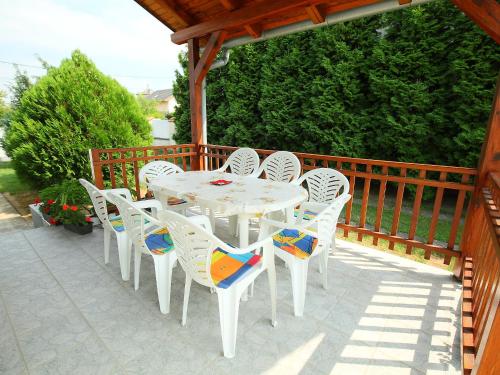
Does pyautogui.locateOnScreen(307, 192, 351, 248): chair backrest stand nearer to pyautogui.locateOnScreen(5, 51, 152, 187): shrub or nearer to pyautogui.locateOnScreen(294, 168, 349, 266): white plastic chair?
pyautogui.locateOnScreen(294, 168, 349, 266): white plastic chair

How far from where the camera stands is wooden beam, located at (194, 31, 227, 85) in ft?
12.4

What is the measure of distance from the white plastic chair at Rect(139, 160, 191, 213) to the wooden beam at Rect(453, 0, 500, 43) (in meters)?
2.91

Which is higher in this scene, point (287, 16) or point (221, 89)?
point (287, 16)

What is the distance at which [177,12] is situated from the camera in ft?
12.9

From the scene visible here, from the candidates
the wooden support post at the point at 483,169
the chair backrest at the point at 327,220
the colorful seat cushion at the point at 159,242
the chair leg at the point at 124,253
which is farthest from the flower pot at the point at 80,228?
the wooden support post at the point at 483,169

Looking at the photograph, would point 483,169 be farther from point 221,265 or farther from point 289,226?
point 221,265

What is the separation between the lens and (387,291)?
2184mm

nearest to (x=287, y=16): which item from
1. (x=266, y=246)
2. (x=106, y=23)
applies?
(x=266, y=246)

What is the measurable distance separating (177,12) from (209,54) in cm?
79

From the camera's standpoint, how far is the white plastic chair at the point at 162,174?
268 centimetres

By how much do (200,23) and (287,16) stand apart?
1373mm

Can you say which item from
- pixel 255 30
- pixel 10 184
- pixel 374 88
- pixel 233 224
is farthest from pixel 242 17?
pixel 10 184

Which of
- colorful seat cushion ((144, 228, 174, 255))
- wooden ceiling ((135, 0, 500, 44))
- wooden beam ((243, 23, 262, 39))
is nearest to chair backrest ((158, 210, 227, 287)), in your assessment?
colorful seat cushion ((144, 228, 174, 255))

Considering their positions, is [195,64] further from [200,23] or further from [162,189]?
[162,189]
